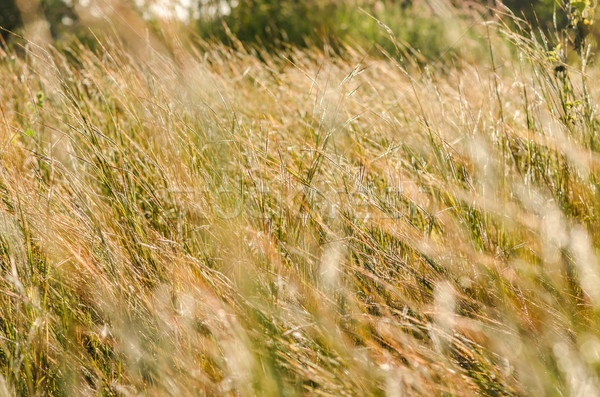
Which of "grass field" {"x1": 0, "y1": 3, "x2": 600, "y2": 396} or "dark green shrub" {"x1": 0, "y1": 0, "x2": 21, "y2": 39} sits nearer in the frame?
"grass field" {"x1": 0, "y1": 3, "x2": 600, "y2": 396}

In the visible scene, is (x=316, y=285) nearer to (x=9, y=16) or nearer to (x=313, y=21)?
(x=313, y=21)

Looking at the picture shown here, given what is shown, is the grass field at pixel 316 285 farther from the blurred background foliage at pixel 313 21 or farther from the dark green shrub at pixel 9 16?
the dark green shrub at pixel 9 16

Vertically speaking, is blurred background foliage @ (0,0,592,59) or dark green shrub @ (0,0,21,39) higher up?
dark green shrub @ (0,0,21,39)

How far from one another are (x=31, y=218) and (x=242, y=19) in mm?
5604

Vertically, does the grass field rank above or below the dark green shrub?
below

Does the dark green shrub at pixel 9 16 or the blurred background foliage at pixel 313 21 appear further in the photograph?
the dark green shrub at pixel 9 16

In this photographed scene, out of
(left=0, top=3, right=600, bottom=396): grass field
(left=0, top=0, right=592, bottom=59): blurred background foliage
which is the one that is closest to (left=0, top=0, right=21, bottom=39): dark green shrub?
(left=0, top=0, right=592, bottom=59): blurred background foliage

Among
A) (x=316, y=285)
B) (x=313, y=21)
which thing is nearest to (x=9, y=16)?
(x=313, y=21)

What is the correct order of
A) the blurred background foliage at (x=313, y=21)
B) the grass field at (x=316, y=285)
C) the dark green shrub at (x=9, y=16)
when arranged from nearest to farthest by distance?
the grass field at (x=316, y=285)
the blurred background foliage at (x=313, y=21)
the dark green shrub at (x=9, y=16)

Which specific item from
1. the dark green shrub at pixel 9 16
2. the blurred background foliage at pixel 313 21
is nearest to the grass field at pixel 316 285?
the blurred background foliage at pixel 313 21

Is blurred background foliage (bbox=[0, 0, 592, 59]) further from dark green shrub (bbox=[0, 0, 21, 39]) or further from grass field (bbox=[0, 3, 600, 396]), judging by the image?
grass field (bbox=[0, 3, 600, 396])

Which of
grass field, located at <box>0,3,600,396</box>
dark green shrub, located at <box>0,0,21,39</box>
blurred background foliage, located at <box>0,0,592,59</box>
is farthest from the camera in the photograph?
dark green shrub, located at <box>0,0,21,39</box>

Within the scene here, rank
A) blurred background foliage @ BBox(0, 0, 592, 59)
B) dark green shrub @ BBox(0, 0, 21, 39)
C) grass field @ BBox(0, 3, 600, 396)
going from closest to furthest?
1. grass field @ BBox(0, 3, 600, 396)
2. blurred background foliage @ BBox(0, 0, 592, 59)
3. dark green shrub @ BBox(0, 0, 21, 39)

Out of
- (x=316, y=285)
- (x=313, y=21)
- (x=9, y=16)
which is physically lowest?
(x=316, y=285)
